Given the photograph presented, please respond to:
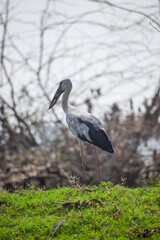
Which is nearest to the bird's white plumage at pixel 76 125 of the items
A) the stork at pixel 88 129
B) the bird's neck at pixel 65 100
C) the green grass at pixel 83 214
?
the stork at pixel 88 129

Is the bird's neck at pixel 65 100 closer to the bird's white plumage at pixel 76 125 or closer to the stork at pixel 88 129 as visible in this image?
the stork at pixel 88 129

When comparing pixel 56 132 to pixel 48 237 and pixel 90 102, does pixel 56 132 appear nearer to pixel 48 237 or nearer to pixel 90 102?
pixel 90 102

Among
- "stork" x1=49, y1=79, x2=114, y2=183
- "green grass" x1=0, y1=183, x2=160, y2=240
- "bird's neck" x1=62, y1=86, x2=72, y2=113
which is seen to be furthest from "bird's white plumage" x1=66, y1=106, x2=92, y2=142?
"green grass" x1=0, y1=183, x2=160, y2=240

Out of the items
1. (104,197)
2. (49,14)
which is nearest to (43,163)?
(49,14)

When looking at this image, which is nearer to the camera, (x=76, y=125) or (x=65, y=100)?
(x=76, y=125)

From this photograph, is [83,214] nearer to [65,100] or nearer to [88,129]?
[88,129]

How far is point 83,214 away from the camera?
5.20m

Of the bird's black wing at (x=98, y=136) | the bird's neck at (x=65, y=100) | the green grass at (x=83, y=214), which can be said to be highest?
the bird's neck at (x=65, y=100)

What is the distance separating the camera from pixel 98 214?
17.1 feet

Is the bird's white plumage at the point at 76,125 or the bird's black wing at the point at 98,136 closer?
the bird's black wing at the point at 98,136

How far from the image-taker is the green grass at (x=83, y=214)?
4.77 metres

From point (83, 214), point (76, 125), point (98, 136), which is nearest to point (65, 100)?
point (76, 125)

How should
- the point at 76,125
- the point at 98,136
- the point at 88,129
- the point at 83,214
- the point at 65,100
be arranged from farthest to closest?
1. the point at 65,100
2. the point at 76,125
3. the point at 88,129
4. the point at 98,136
5. the point at 83,214

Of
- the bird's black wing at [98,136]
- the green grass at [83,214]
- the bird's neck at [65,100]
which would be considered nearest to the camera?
the green grass at [83,214]
